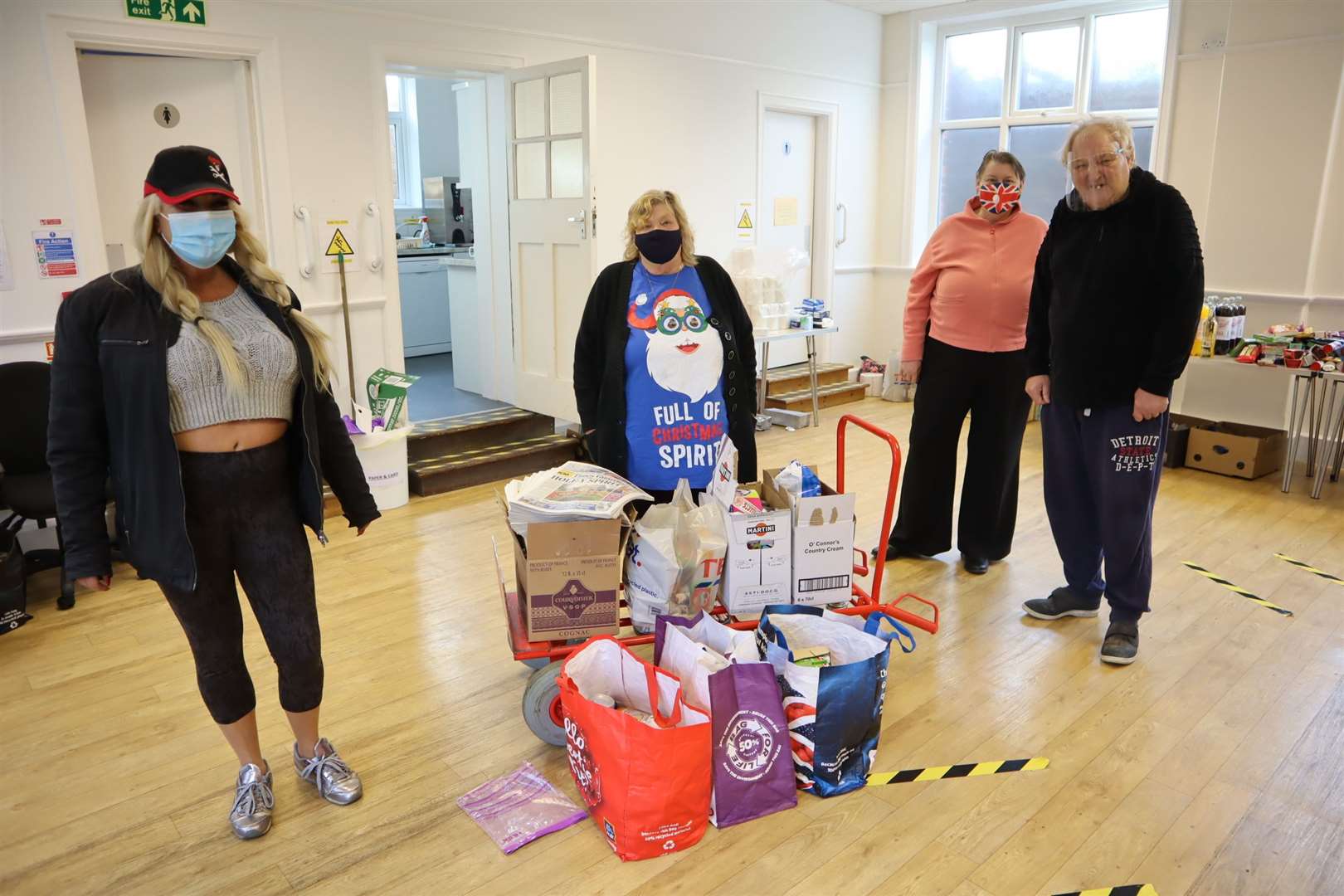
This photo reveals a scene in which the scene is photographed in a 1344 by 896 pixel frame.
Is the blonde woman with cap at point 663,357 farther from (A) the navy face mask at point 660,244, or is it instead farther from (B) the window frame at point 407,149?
(B) the window frame at point 407,149

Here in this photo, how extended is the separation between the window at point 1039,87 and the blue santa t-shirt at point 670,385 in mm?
4512

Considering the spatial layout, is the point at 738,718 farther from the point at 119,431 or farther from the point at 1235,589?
the point at 1235,589

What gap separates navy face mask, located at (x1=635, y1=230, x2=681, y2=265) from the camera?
275cm

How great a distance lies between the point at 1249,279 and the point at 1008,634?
134 inches

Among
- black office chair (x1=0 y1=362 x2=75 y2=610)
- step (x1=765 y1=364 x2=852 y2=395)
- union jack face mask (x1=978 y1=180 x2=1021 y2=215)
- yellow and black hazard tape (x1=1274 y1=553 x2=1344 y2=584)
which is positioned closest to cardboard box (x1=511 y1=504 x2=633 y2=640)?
union jack face mask (x1=978 y1=180 x2=1021 y2=215)

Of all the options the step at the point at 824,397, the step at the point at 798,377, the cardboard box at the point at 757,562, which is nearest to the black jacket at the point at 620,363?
the cardboard box at the point at 757,562

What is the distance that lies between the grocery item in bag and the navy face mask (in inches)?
57.2

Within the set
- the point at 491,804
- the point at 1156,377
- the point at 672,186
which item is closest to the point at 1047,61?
the point at 672,186

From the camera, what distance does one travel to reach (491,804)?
90.8 inches

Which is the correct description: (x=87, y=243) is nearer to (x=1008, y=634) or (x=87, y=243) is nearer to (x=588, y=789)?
(x=588, y=789)

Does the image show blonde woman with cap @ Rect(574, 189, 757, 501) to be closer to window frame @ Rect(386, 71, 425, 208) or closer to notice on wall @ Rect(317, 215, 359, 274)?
notice on wall @ Rect(317, 215, 359, 274)

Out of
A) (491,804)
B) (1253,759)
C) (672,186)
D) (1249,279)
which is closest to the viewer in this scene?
(491,804)

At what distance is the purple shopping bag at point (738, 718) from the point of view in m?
2.12

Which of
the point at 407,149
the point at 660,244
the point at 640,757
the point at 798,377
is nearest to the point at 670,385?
the point at 660,244
